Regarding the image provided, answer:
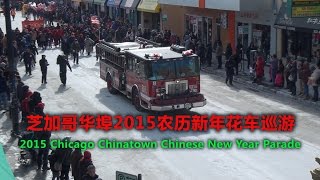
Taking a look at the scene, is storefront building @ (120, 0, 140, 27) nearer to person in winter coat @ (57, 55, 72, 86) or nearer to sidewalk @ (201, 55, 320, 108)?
sidewalk @ (201, 55, 320, 108)

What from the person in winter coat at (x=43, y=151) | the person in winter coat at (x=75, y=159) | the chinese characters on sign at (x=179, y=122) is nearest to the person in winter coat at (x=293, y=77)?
the chinese characters on sign at (x=179, y=122)

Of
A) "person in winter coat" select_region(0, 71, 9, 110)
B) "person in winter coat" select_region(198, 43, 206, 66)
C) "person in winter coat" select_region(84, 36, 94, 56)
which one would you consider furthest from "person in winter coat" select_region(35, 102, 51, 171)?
"person in winter coat" select_region(84, 36, 94, 56)

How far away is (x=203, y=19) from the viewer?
4047 centimetres

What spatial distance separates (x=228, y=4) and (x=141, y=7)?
16.7m

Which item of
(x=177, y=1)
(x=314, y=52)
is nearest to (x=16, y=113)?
(x=314, y=52)

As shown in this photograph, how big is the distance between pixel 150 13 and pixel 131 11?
13.7ft

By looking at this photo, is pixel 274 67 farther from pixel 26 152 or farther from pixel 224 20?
pixel 26 152

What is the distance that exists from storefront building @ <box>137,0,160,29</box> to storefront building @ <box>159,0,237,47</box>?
2.33 feet

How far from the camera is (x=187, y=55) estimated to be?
20453mm

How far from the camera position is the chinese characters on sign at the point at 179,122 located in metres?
19.0

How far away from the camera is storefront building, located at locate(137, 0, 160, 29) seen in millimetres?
46259

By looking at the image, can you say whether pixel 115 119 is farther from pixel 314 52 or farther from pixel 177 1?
pixel 177 1

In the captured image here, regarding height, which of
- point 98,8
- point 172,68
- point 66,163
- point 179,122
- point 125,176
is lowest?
point 179,122

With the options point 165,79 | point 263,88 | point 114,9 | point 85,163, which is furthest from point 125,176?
point 114,9
